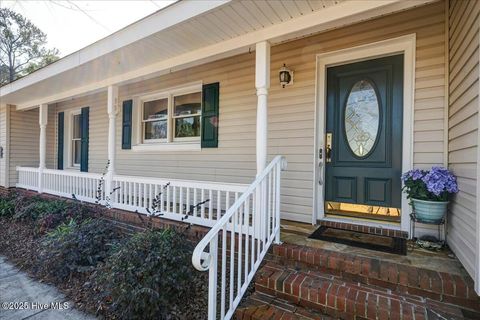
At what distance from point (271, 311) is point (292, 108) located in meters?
2.52

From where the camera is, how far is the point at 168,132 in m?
5.23

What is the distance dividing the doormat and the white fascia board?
2573 mm

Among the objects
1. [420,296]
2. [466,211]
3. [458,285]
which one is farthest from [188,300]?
[466,211]

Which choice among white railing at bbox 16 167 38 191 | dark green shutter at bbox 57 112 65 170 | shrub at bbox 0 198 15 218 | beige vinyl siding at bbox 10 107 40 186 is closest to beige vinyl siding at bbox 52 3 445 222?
shrub at bbox 0 198 15 218

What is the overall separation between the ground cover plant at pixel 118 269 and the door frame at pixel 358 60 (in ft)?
5.90

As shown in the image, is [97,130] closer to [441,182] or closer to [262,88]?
[262,88]

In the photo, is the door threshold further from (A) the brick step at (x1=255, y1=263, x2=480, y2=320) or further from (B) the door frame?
(A) the brick step at (x1=255, y1=263, x2=480, y2=320)

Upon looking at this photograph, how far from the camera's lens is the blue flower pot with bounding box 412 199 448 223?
2502 mm

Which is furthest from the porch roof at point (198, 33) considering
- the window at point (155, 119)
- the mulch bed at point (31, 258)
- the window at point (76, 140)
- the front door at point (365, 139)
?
the window at point (76, 140)

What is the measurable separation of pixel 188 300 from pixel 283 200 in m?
1.83

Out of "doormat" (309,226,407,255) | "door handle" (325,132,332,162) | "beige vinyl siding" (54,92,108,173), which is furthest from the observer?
"beige vinyl siding" (54,92,108,173)

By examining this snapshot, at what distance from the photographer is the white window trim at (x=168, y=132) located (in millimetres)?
4891

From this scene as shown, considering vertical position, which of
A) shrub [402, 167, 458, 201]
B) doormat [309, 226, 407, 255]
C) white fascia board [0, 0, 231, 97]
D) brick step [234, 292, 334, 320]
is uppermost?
white fascia board [0, 0, 231, 97]

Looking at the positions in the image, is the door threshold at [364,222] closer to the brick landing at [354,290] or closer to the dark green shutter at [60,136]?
the brick landing at [354,290]
